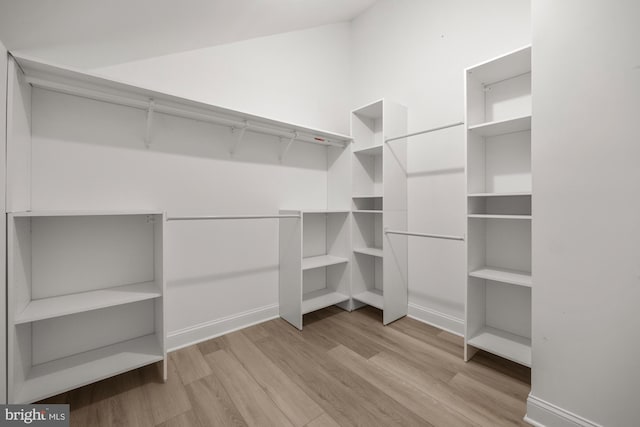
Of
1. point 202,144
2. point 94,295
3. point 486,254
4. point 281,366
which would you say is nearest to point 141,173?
point 202,144

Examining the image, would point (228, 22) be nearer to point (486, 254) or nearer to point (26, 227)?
point (26, 227)

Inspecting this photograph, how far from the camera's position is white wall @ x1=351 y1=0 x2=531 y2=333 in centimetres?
→ 203

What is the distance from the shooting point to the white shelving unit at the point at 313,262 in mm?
2256

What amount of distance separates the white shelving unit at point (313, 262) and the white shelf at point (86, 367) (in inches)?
41.1

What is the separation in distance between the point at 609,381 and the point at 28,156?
305 centimetres

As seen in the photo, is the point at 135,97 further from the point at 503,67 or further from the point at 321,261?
the point at 503,67

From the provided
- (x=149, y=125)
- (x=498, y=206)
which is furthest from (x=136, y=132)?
(x=498, y=206)

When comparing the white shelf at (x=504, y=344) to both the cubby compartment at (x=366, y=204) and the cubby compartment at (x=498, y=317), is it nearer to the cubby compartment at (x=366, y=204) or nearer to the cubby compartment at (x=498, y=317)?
the cubby compartment at (x=498, y=317)

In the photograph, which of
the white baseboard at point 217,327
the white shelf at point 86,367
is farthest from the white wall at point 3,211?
the white baseboard at point 217,327

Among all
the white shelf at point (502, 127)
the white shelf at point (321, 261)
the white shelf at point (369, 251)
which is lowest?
the white shelf at point (321, 261)

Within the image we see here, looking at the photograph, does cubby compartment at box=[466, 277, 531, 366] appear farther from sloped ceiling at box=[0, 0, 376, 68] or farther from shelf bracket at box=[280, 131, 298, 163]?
sloped ceiling at box=[0, 0, 376, 68]

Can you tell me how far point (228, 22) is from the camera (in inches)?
73.4

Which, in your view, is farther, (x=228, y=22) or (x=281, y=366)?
(x=228, y=22)

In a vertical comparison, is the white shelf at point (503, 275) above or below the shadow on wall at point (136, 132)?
below
